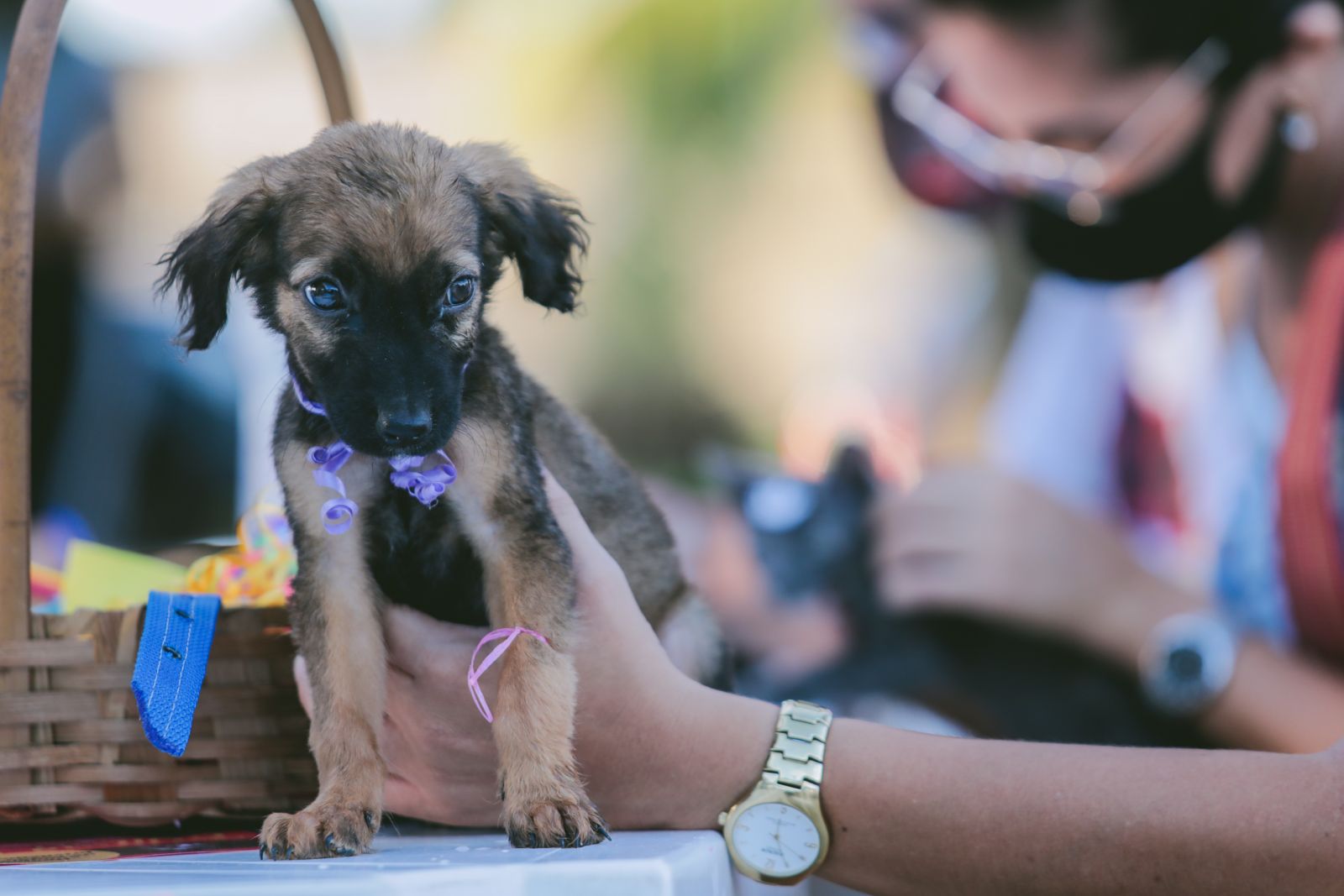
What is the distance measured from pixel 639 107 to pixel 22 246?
123 inches

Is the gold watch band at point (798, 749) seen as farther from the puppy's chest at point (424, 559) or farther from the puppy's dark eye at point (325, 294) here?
the puppy's dark eye at point (325, 294)

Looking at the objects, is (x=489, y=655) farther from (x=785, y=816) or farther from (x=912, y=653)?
(x=912, y=653)

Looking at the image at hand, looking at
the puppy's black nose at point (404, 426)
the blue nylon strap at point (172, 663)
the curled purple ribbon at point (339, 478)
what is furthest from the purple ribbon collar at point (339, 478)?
the blue nylon strap at point (172, 663)

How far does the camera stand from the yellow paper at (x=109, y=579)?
2.16 m

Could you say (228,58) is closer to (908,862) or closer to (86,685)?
(86,685)

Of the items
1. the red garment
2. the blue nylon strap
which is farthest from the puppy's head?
the red garment

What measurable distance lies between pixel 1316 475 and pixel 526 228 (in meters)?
2.52

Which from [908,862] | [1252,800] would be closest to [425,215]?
[908,862]

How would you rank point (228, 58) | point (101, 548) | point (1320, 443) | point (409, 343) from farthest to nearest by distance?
point (228, 58) < point (1320, 443) < point (101, 548) < point (409, 343)

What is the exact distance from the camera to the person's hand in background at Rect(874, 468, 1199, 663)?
3.97 metres

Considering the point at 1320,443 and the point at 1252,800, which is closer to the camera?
the point at 1252,800

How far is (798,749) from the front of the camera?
175cm

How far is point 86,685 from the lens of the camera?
1.73 meters

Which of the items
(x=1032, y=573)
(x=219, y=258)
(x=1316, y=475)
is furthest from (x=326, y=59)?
(x=1032, y=573)
